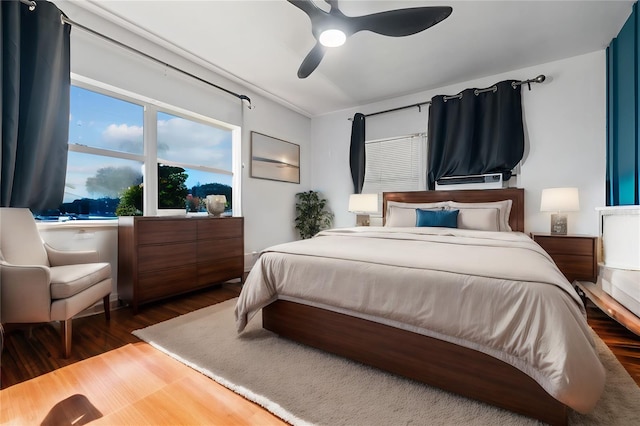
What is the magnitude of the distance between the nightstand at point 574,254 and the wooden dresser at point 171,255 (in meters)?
3.48

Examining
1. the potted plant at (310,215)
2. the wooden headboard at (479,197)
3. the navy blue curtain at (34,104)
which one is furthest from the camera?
the potted plant at (310,215)

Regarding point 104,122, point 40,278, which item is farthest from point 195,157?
point 40,278

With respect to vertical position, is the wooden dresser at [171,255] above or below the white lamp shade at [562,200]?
below

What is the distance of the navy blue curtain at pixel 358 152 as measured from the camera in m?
4.62

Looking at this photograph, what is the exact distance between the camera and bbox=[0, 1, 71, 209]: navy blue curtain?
2.02 metres

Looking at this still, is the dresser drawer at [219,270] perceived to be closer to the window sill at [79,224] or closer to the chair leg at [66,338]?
the window sill at [79,224]

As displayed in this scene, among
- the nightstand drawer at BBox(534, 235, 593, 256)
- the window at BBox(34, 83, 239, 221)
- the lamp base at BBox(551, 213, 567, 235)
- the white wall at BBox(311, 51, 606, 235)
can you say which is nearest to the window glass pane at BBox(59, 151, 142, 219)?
the window at BBox(34, 83, 239, 221)

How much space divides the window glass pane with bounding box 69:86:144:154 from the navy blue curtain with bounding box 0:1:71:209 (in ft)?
1.01

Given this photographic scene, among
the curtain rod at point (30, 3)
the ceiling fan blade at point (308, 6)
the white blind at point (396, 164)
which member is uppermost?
the curtain rod at point (30, 3)

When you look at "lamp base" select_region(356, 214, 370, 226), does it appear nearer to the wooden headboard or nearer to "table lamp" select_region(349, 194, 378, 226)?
"table lamp" select_region(349, 194, 378, 226)

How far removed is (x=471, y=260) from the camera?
62.0 inches

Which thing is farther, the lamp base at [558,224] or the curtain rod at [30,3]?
the lamp base at [558,224]

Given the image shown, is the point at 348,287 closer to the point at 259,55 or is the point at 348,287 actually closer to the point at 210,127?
the point at 259,55

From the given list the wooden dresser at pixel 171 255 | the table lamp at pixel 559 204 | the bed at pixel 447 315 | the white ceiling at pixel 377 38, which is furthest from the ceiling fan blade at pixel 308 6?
the table lamp at pixel 559 204
